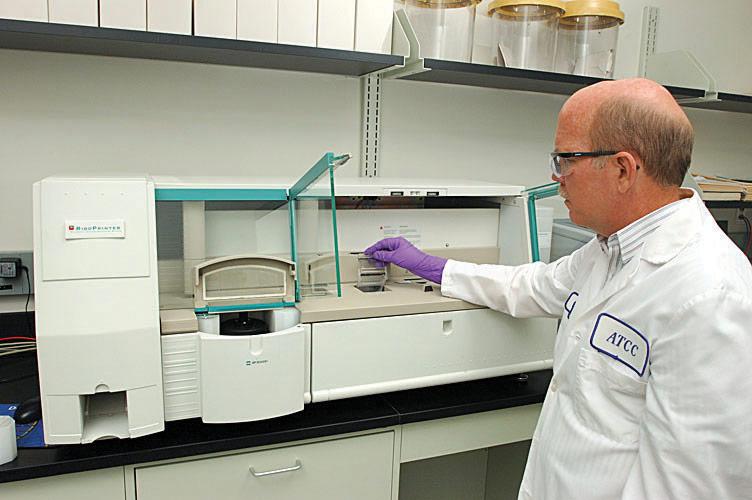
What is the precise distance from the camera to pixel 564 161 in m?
1.06

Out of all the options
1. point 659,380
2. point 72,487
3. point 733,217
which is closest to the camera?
point 659,380

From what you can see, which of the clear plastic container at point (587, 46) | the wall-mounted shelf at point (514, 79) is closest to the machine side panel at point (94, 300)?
the wall-mounted shelf at point (514, 79)

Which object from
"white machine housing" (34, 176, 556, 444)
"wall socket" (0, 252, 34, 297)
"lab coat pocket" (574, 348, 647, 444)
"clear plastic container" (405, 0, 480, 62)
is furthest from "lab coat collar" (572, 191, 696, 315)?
"wall socket" (0, 252, 34, 297)

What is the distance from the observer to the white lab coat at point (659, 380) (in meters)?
0.86

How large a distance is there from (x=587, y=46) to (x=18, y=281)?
1.94m

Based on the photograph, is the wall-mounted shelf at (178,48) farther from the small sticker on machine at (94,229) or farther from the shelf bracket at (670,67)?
the shelf bracket at (670,67)

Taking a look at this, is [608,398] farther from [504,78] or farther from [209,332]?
[504,78]

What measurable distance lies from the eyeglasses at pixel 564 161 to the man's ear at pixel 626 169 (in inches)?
0.9

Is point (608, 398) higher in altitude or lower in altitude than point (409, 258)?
lower

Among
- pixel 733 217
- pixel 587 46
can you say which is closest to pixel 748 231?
pixel 733 217

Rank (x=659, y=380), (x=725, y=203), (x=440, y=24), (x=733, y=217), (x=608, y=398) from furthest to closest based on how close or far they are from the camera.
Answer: (x=733, y=217) → (x=725, y=203) → (x=440, y=24) → (x=608, y=398) → (x=659, y=380)

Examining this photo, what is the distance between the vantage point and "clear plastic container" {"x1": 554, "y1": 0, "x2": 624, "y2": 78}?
194cm

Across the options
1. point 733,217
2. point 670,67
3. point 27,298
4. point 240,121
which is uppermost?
point 670,67

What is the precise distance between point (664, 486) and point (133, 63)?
1662 mm
